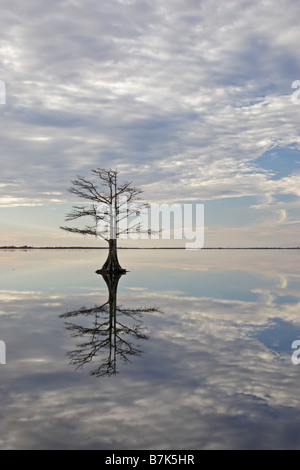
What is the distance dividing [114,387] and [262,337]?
7.05 metres

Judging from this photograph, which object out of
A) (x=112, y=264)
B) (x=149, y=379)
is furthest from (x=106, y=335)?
(x=112, y=264)

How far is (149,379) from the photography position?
929cm

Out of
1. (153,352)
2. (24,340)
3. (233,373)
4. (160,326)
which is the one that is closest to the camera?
(233,373)

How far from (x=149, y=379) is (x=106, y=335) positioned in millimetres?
4874

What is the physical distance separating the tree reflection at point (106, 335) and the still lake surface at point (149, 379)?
38 millimetres

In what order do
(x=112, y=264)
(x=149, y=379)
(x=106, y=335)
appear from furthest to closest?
(x=112, y=264), (x=106, y=335), (x=149, y=379)

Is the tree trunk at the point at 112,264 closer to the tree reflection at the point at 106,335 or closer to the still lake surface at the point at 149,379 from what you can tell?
the tree reflection at the point at 106,335

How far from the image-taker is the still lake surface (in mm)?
6672

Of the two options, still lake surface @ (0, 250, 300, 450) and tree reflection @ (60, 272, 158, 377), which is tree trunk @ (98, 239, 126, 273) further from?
still lake surface @ (0, 250, 300, 450)

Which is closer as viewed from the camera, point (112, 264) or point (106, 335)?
point (106, 335)

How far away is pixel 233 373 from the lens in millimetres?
9797

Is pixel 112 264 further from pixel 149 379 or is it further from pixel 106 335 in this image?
pixel 149 379
